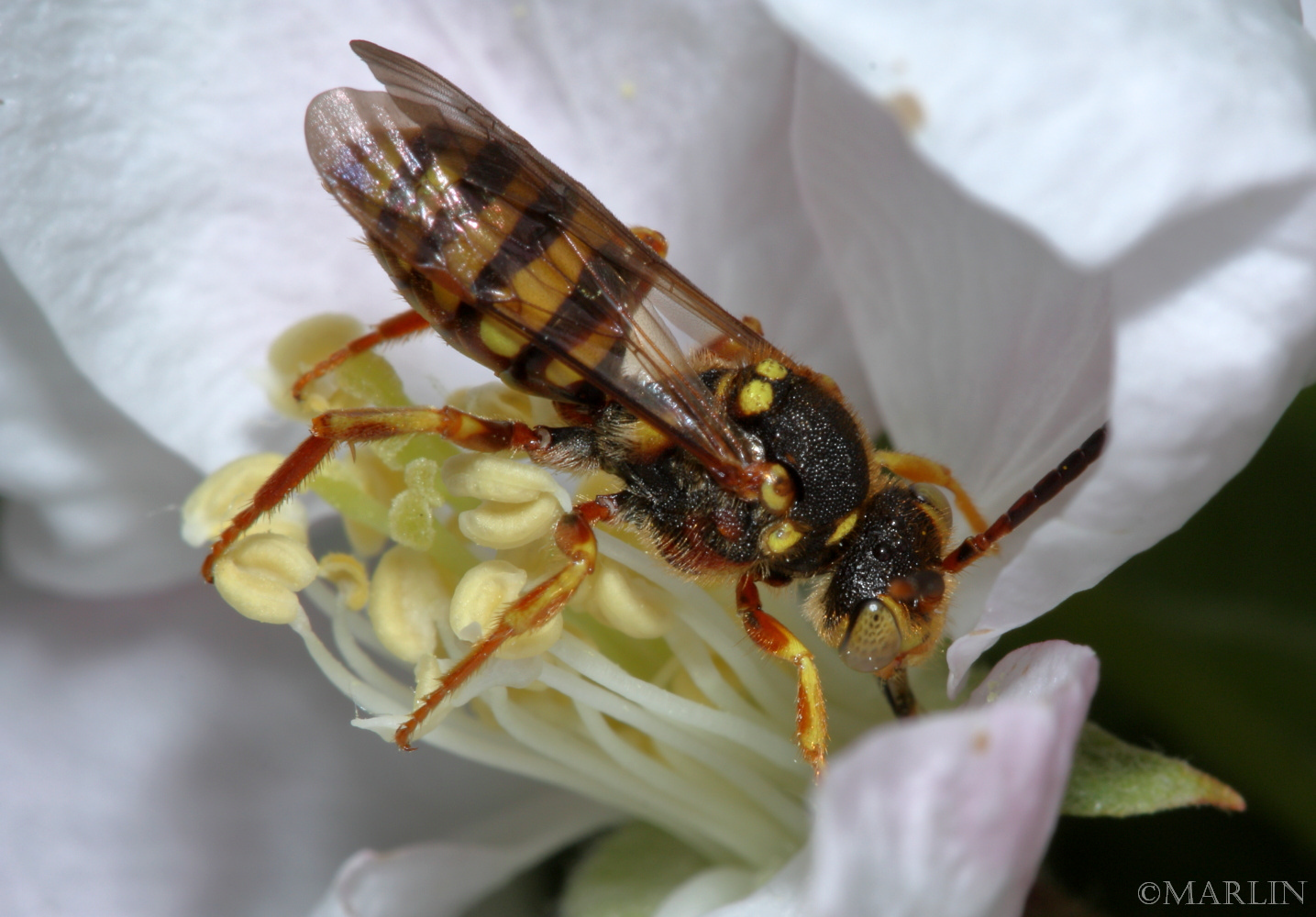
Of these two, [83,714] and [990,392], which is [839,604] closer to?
[990,392]

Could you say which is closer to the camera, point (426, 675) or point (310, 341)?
point (426, 675)

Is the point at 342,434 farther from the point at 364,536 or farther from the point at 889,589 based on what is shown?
the point at 889,589

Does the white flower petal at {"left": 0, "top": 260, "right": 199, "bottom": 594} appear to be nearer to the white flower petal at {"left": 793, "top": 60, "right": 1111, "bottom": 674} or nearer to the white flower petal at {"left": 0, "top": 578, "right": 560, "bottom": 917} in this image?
the white flower petal at {"left": 0, "top": 578, "right": 560, "bottom": 917}

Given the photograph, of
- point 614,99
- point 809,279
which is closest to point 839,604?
point 809,279

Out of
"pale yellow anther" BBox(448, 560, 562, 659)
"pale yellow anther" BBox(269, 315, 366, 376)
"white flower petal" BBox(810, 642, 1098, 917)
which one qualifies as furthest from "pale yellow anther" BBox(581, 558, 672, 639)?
"white flower petal" BBox(810, 642, 1098, 917)

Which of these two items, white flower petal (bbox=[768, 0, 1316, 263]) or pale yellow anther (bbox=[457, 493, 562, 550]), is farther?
pale yellow anther (bbox=[457, 493, 562, 550])

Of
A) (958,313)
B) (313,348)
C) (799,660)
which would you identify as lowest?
(313,348)

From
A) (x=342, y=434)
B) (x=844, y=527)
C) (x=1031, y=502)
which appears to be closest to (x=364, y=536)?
(x=342, y=434)
